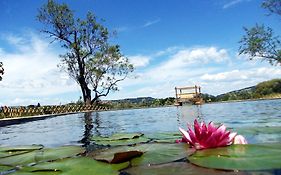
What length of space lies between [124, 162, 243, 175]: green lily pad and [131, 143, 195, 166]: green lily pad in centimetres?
11

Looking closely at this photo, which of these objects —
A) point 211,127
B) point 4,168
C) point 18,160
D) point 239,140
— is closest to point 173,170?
point 211,127

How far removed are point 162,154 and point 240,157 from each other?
1.65 ft

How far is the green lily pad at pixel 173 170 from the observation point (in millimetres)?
1642

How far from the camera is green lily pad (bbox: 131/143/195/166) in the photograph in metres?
1.98

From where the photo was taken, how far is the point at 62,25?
29125 millimetres

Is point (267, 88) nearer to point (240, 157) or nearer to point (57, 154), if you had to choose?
point (57, 154)

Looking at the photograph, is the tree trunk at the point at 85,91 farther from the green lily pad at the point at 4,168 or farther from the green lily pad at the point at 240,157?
the green lily pad at the point at 240,157

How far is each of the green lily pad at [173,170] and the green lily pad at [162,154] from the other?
11 centimetres

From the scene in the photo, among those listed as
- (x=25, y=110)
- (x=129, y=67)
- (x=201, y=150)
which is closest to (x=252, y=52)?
(x=129, y=67)

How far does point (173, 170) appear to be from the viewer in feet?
5.60

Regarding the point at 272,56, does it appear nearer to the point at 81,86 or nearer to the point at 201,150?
the point at 81,86

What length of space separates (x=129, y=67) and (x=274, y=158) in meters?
30.5

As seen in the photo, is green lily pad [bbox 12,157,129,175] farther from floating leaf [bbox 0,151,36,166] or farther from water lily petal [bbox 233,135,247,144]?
water lily petal [bbox 233,135,247,144]

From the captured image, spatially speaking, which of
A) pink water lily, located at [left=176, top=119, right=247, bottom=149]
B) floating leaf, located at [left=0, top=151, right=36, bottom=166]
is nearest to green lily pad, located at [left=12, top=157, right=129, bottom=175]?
floating leaf, located at [left=0, top=151, right=36, bottom=166]
